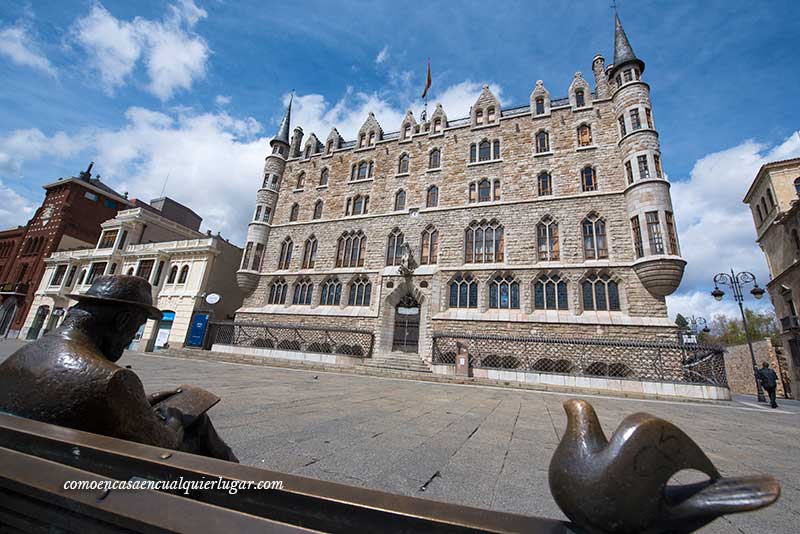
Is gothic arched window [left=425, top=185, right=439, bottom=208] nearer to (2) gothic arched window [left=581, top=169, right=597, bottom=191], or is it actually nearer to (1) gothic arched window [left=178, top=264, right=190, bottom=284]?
(2) gothic arched window [left=581, top=169, right=597, bottom=191]

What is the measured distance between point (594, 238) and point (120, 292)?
59.5 feet

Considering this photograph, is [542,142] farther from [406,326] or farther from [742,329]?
[742,329]

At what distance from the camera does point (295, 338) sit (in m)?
18.8

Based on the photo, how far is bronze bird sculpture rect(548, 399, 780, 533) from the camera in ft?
2.12

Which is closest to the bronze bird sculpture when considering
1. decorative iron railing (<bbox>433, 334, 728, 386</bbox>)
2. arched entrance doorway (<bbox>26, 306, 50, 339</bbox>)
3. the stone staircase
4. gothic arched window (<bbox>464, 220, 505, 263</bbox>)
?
decorative iron railing (<bbox>433, 334, 728, 386</bbox>)

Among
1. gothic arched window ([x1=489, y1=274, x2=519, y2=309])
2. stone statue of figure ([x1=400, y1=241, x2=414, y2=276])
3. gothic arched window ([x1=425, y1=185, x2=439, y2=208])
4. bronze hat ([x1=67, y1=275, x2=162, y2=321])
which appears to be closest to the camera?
bronze hat ([x1=67, y1=275, x2=162, y2=321])

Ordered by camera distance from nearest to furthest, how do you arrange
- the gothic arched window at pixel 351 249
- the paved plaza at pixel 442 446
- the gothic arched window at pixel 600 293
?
the paved plaza at pixel 442 446 < the gothic arched window at pixel 600 293 < the gothic arched window at pixel 351 249

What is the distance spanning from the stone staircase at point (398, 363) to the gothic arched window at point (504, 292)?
188 inches

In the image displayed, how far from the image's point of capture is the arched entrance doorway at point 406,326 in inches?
714

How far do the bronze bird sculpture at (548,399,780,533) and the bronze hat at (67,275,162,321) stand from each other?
1.70 metres

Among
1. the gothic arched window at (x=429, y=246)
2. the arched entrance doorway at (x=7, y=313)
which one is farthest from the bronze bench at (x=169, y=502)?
the arched entrance doorway at (x=7, y=313)

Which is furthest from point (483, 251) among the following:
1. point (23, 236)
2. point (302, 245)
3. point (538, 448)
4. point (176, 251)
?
point (23, 236)

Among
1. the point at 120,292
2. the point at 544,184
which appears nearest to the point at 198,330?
the point at 120,292

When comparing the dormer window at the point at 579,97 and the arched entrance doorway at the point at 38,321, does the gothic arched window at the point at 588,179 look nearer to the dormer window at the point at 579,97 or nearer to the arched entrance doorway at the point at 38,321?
the dormer window at the point at 579,97
